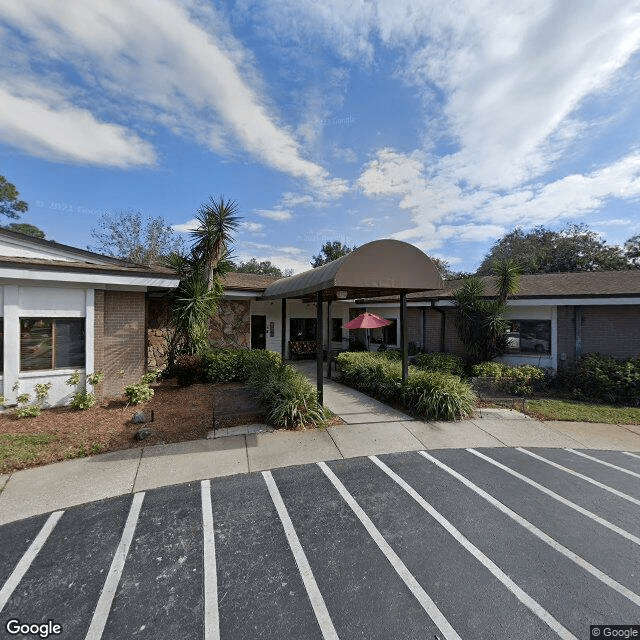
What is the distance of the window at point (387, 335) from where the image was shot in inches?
622

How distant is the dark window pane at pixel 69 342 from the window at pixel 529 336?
1331 centimetres

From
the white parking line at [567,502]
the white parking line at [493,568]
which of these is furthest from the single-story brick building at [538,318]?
the white parking line at [493,568]

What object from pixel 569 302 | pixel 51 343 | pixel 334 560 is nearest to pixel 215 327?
pixel 51 343

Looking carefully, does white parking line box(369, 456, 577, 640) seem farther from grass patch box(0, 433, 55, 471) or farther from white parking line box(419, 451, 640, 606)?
grass patch box(0, 433, 55, 471)

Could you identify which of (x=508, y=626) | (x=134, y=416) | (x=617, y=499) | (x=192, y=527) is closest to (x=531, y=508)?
(x=617, y=499)

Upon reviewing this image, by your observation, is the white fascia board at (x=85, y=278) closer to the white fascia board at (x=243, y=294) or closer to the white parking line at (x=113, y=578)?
the white fascia board at (x=243, y=294)

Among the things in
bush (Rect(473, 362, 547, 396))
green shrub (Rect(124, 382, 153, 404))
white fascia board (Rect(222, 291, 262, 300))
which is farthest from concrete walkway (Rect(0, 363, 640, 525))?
white fascia board (Rect(222, 291, 262, 300))

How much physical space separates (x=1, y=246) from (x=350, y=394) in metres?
9.66

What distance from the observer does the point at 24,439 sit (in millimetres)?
5523

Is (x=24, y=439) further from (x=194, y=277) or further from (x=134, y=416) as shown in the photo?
(x=194, y=277)

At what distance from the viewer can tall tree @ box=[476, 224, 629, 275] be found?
26.7 metres

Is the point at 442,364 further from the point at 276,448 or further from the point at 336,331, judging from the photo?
the point at 336,331

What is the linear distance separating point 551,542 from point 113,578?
429cm

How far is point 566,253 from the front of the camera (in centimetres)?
2812
